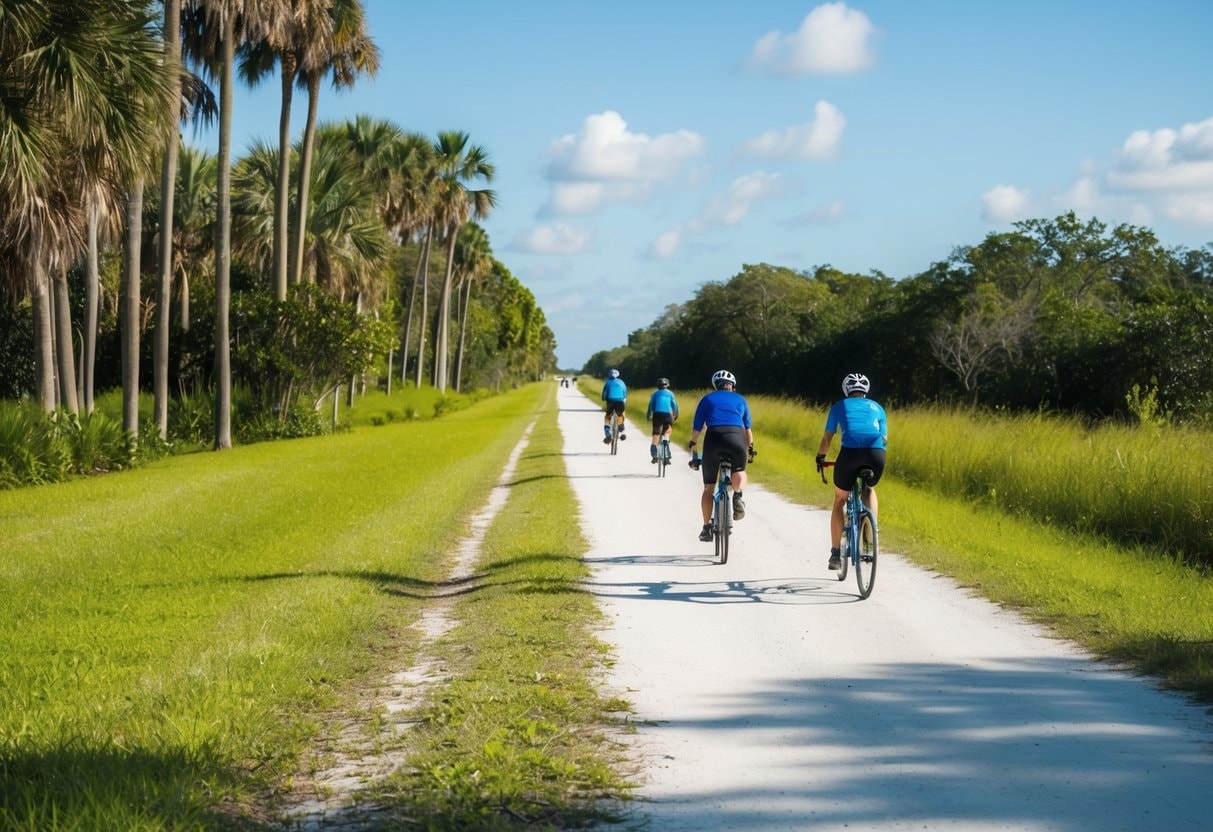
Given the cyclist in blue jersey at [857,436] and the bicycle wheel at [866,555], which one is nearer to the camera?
the bicycle wheel at [866,555]

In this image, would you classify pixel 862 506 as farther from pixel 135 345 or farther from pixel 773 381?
pixel 773 381

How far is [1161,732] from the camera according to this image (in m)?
6.16

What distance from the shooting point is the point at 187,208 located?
143ft

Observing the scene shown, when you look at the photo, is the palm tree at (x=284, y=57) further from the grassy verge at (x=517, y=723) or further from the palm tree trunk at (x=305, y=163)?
the grassy verge at (x=517, y=723)

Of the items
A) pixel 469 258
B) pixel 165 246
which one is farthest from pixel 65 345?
pixel 469 258

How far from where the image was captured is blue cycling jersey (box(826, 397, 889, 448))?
35.0 feet

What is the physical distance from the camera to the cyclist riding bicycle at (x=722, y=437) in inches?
501

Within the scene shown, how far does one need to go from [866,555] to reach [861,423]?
1.15 meters

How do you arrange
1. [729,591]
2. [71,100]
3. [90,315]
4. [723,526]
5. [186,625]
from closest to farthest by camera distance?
[186,625] < [729,591] < [723,526] < [71,100] < [90,315]

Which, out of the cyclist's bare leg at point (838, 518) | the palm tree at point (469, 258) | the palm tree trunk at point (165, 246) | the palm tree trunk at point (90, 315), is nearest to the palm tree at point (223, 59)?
the palm tree trunk at point (165, 246)

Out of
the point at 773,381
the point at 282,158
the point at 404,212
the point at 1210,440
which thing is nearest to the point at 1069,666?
the point at 1210,440

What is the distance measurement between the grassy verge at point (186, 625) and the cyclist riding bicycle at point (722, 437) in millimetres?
2924

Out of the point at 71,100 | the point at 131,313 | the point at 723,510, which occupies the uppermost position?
the point at 71,100

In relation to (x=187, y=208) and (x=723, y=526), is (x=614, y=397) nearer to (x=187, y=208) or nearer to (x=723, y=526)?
(x=723, y=526)
